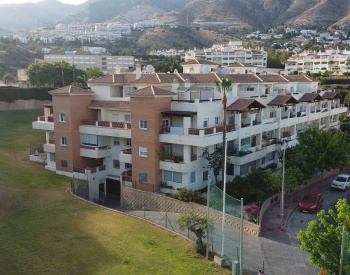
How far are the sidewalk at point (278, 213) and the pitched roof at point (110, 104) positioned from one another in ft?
52.9

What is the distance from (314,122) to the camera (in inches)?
2110

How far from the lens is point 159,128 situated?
1373 inches

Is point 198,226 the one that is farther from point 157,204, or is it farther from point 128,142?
point 128,142

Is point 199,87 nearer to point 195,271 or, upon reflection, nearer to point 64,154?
point 64,154

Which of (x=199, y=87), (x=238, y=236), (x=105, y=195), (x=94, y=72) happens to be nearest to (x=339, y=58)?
(x=94, y=72)

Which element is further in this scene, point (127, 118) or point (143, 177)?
point (127, 118)

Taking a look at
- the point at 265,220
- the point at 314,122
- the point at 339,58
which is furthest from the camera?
the point at 339,58

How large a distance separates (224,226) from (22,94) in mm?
61699

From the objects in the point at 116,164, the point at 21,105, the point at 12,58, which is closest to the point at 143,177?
the point at 116,164

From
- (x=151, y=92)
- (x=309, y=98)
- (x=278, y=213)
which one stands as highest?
(x=151, y=92)

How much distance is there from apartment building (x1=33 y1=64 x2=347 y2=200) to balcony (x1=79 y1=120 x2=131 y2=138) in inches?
3.8

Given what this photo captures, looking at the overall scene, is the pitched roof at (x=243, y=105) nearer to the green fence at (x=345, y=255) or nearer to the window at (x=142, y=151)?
the window at (x=142, y=151)

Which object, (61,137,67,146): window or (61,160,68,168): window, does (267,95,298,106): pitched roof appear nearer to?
(61,137,67,146): window

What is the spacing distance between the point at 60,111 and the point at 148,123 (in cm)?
1112
